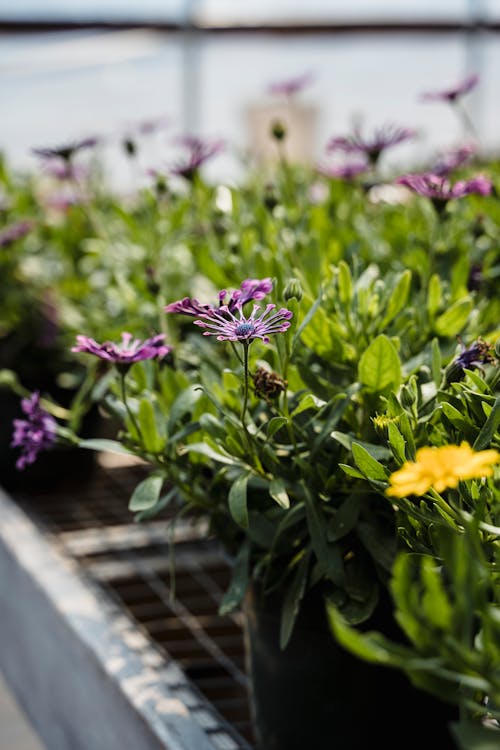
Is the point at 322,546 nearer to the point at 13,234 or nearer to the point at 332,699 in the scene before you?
the point at 332,699

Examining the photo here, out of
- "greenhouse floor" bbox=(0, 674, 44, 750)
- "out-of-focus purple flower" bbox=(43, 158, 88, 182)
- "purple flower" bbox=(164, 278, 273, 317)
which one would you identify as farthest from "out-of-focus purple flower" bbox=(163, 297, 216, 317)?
"greenhouse floor" bbox=(0, 674, 44, 750)

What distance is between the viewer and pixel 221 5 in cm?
650

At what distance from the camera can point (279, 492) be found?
796 millimetres

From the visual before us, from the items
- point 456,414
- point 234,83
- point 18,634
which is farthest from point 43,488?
point 234,83

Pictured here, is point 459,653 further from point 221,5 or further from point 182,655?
point 221,5

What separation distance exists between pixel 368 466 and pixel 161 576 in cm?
94

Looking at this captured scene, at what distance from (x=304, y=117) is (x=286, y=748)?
5.33 meters

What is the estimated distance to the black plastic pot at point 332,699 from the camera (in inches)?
35.3

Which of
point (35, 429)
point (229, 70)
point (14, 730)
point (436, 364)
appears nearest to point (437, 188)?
point (436, 364)

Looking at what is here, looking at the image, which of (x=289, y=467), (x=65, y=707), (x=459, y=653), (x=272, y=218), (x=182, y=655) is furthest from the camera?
(x=182, y=655)

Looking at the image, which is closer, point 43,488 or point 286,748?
point 286,748

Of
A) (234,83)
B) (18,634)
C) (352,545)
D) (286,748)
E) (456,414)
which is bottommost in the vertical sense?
(234,83)

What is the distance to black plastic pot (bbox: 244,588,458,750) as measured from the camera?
2.94ft

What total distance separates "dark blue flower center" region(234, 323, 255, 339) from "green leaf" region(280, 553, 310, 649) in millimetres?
262
